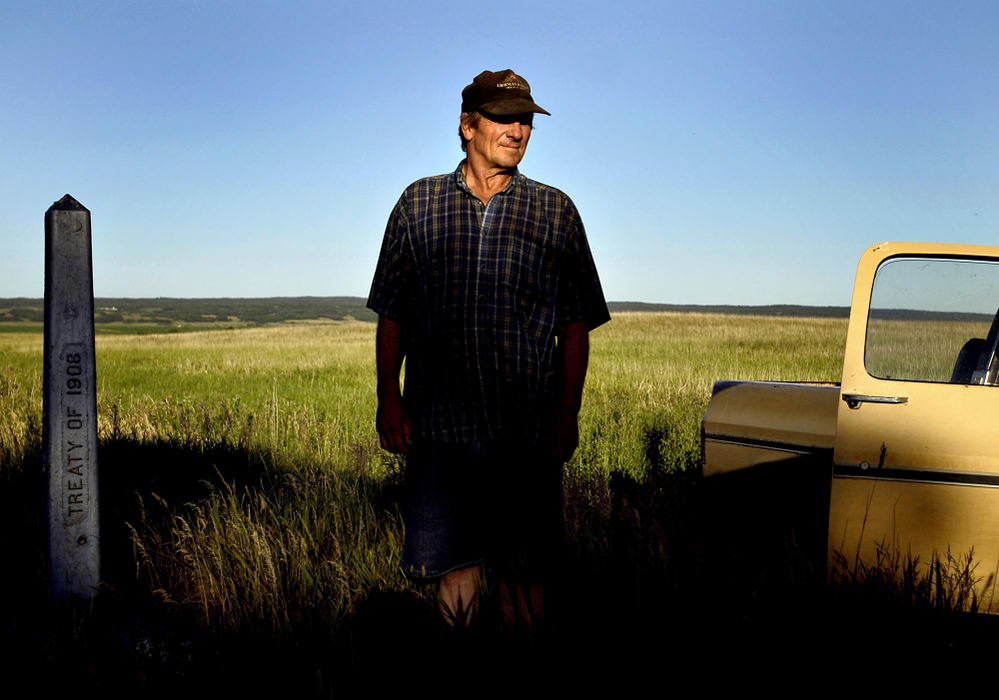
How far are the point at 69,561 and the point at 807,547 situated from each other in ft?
11.6

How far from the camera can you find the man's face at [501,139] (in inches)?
100

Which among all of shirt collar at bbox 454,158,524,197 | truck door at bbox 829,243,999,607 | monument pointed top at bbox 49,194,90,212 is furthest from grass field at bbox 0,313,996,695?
monument pointed top at bbox 49,194,90,212

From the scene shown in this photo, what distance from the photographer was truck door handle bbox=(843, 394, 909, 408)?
3.09 meters

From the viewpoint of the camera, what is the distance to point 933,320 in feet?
11.3

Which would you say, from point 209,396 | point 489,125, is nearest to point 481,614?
point 489,125

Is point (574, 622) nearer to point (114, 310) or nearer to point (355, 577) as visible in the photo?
point (355, 577)

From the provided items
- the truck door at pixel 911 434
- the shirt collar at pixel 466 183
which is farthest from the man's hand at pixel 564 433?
the truck door at pixel 911 434

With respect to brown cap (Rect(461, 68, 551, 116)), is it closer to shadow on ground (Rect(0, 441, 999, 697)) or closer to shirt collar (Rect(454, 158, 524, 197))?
shirt collar (Rect(454, 158, 524, 197))

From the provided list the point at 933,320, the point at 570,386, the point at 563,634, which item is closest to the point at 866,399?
the point at 933,320

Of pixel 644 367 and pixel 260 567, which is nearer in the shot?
pixel 260 567

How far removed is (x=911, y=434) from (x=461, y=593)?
1867 millimetres

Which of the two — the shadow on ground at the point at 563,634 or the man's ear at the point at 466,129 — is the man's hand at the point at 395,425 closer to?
the shadow on ground at the point at 563,634

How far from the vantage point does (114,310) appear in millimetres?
144000

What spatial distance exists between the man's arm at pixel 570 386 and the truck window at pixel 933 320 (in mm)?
1319
